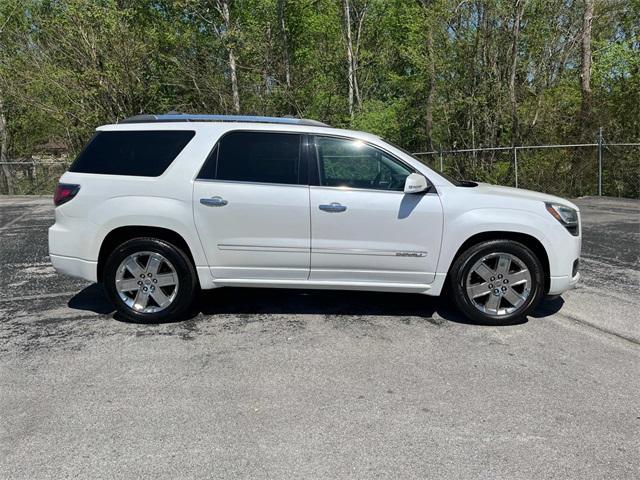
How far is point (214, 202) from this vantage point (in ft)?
14.9

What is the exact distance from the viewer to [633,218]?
10.6 m

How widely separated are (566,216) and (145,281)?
3997 millimetres

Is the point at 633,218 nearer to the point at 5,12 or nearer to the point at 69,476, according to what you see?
the point at 69,476

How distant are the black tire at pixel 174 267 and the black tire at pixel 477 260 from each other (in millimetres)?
2460

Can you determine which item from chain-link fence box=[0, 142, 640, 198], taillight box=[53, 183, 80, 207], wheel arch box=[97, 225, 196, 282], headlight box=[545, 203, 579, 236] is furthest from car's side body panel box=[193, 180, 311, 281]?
chain-link fence box=[0, 142, 640, 198]

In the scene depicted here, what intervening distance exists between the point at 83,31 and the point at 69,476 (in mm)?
18075

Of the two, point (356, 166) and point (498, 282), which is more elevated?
point (356, 166)

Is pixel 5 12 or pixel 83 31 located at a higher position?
pixel 5 12

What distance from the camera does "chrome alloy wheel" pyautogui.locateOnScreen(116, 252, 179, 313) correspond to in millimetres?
4688

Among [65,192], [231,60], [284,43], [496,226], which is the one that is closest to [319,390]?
[496,226]

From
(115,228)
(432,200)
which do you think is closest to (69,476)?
(115,228)

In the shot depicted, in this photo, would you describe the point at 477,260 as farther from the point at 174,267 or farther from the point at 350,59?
the point at 350,59

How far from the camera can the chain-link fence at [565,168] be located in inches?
531

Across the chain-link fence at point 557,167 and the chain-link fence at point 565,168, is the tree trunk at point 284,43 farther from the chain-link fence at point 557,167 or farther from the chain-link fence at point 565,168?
the chain-link fence at point 565,168
